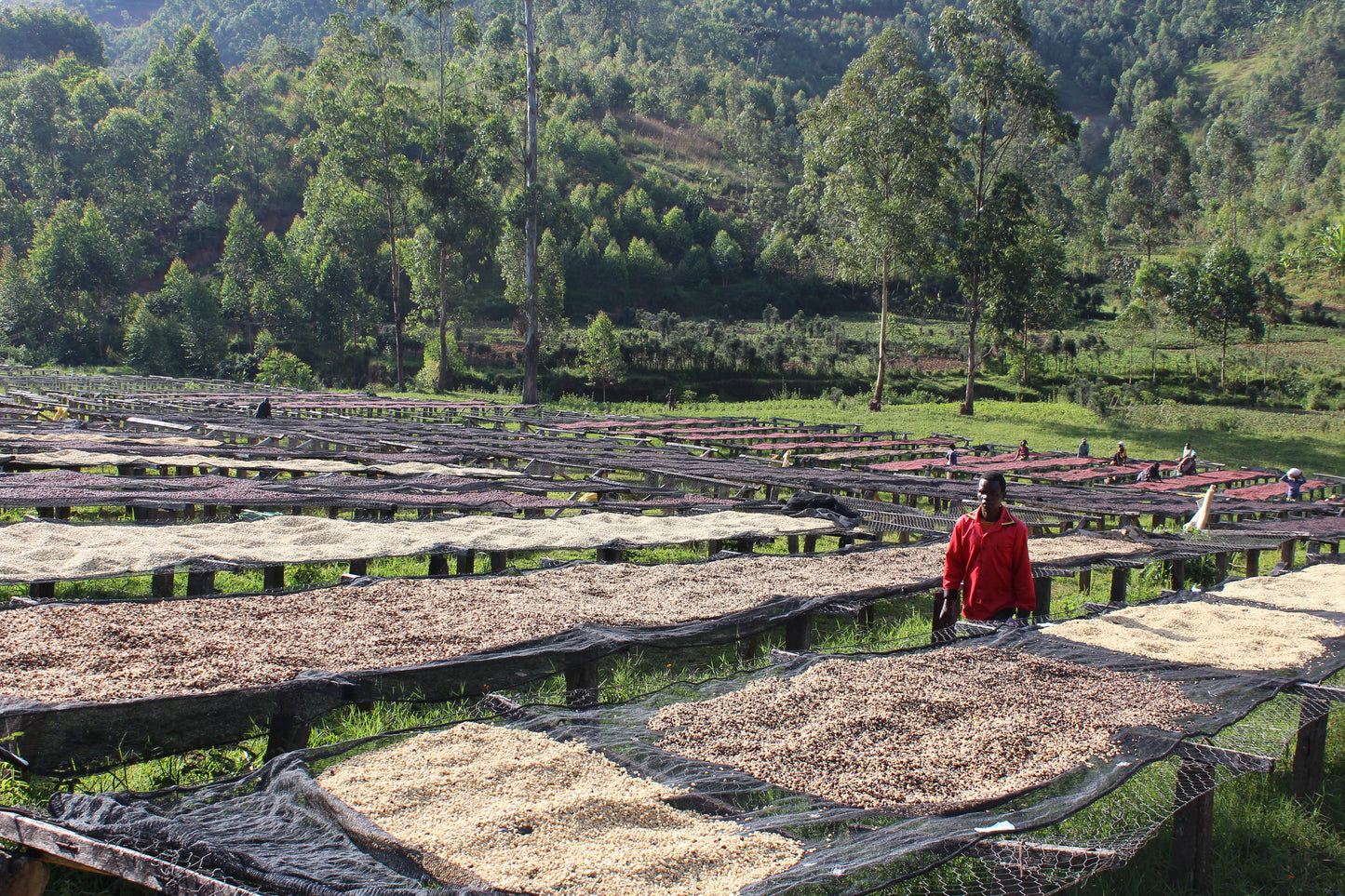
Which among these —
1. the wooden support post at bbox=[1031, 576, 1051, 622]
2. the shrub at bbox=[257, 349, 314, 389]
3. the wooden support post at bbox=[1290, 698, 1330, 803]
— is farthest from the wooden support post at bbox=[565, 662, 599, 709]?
the shrub at bbox=[257, 349, 314, 389]

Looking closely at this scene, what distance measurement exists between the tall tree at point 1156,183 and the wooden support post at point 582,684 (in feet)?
206

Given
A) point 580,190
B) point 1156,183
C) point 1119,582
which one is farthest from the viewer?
point 580,190

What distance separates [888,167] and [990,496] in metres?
27.2

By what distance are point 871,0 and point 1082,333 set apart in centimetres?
10567

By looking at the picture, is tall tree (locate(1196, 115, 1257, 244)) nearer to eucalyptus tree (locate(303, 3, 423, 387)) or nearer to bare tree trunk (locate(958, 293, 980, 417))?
bare tree trunk (locate(958, 293, 980, 417))

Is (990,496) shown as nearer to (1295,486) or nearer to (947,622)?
(947,622)

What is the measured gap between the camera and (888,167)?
30.3m

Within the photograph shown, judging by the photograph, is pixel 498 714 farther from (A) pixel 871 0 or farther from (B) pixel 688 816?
(A) pixel 871 0

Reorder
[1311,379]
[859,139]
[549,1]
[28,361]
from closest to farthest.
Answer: [859,139] → [1311,379] → [28,361] → [549,1]

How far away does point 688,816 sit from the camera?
2934mm

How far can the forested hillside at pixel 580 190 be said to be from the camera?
3588 cm

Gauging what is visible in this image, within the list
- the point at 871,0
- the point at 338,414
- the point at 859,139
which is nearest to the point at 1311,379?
the point at 859,139

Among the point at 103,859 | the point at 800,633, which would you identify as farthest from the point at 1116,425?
the point at 103,859

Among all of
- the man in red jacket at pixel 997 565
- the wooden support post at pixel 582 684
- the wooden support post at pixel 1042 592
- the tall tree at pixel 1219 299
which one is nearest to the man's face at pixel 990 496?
the man in red jacket at pixel 997 565
